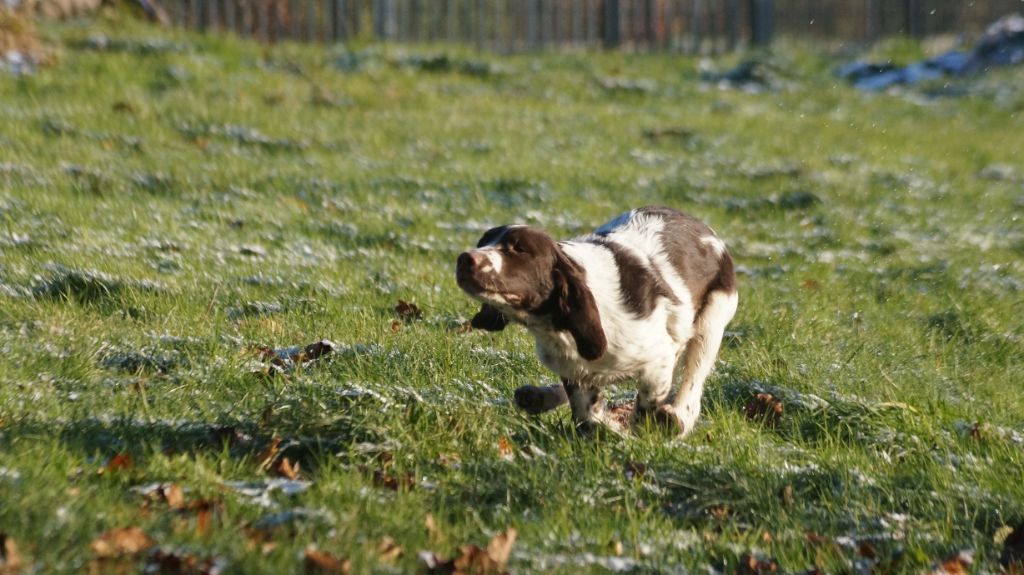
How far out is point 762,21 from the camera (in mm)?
19891

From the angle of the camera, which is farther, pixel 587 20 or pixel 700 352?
pixel 587 20

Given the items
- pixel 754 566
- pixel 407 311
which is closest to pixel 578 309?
pixel 754 566

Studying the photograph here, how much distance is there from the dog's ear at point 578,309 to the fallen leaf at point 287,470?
1101mm

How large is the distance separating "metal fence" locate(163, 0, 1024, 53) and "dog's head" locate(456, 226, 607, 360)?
14.0 m

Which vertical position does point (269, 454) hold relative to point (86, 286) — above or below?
below

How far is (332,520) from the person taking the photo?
3.55 m

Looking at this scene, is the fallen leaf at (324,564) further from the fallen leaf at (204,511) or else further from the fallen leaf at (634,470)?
the fallen leaf at (634,470)

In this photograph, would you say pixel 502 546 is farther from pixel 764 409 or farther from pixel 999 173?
pixel 999 173

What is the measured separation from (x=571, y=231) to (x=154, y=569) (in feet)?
21.2

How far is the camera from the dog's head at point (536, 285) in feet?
13.3

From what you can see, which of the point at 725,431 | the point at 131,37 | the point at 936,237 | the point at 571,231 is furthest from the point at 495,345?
the point at 131,37

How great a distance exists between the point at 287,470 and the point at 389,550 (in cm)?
81

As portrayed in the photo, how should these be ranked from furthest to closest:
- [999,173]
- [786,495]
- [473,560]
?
1. [999,173]
2. [786,495]
3. [473,560]

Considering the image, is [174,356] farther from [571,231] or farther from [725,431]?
[571,231]
